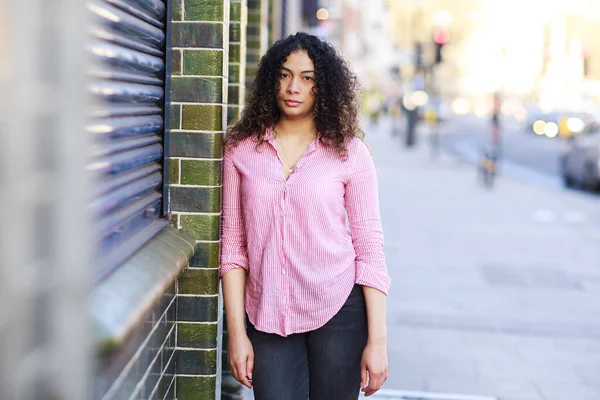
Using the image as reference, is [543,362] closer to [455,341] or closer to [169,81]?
[455,341]

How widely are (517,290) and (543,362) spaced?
2.37 meters

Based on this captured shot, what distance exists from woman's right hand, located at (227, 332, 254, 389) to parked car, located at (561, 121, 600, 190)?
52.5 ft

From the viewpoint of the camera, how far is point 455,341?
6.22 m

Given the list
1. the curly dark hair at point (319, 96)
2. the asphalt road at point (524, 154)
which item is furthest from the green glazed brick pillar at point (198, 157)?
the asphalt road at point (524, 154)

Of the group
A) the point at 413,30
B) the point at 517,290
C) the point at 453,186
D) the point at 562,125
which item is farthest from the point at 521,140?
the point at 517,290

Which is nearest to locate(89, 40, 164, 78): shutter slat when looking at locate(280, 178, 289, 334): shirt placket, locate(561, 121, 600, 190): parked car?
locate(280, 178, 289, 334): shirt placket

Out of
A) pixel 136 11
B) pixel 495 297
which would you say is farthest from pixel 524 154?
pixel 136 11

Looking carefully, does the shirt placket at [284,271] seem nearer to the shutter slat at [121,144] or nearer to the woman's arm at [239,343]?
the woman's arm at [239,343]

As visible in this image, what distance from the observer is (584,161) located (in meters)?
18.1

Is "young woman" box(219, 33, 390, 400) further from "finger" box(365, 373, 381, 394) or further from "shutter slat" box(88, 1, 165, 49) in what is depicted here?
"shutter slat" box(88, 1, 165, 49)

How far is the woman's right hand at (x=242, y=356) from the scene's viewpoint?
2.73 metres

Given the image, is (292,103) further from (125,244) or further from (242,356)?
(242,356)

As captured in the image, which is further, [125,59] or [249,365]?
[249,365]

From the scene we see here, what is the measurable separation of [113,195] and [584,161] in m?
17.1
